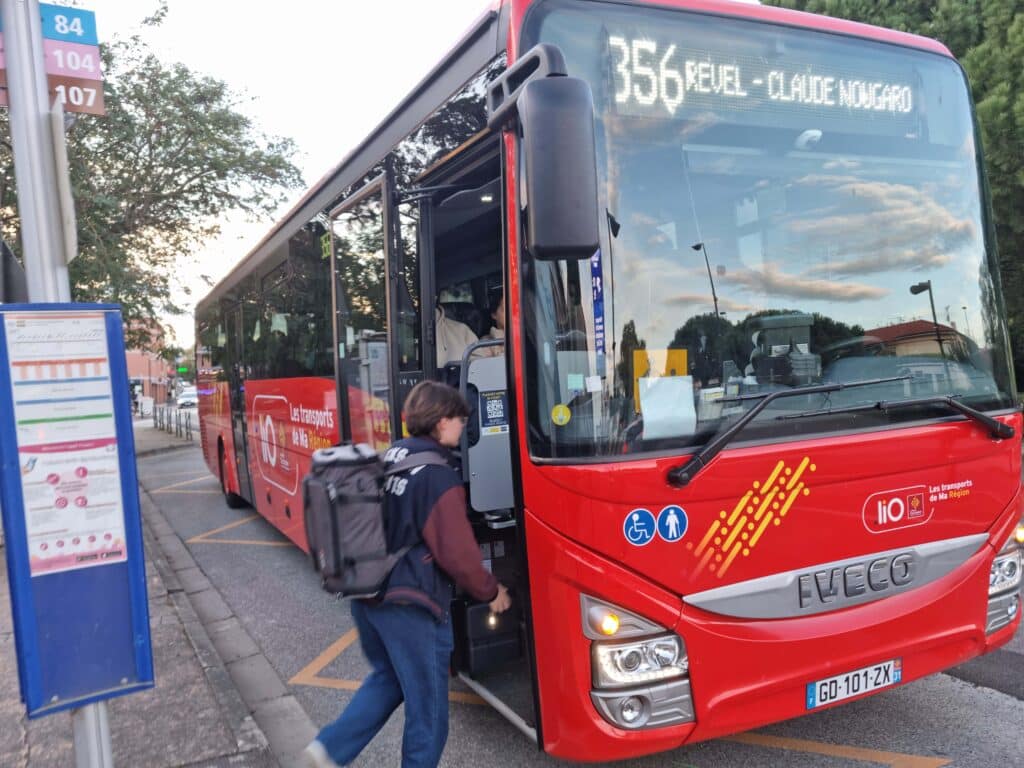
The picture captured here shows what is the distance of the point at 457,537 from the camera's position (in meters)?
2.86

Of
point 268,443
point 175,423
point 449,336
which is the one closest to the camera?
point 449,336

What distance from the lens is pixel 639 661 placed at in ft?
9.36

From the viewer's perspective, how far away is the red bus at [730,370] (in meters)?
2.85

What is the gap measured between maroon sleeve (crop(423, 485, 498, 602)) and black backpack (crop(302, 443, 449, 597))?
170 millimetres

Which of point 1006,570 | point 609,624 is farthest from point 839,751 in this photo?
point 609,624

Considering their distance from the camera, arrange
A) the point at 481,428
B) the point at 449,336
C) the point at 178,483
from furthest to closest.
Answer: the point at 178,483 < the point at 449,336 < the point at 481,428

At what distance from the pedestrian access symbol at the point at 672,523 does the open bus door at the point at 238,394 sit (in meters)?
6.95

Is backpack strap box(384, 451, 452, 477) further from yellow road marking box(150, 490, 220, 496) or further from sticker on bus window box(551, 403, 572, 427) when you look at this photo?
yellow road marking box(150, 490, 220, 496)

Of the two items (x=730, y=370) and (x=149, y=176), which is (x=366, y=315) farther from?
(x=149, y=176)

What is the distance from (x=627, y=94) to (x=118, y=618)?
2744mm

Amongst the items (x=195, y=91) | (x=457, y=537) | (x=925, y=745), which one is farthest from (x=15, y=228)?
(x=925, y=745)

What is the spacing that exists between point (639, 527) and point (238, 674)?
11.3 feet

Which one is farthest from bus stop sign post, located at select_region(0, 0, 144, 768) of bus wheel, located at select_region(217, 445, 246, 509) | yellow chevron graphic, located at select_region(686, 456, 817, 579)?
bus wheel, located at select_region(217, 445, 246, 509)

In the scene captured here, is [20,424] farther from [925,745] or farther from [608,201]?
[925,745]
